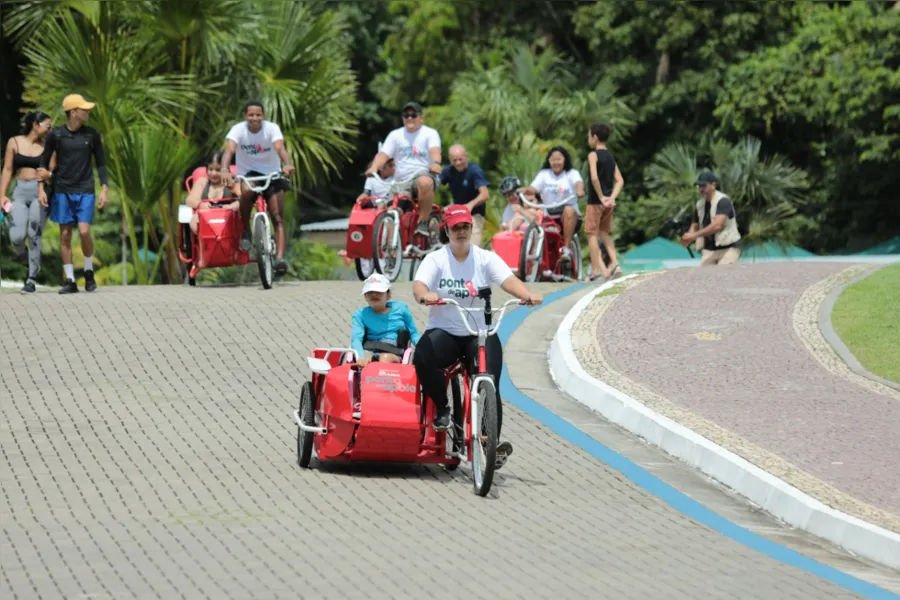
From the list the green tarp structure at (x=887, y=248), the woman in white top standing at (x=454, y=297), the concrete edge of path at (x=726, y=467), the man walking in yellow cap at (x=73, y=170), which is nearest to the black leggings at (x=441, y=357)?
the woman in white top standing at (x=454, y=297)

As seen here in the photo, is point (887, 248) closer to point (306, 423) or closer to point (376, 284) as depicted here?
point (376, 284)

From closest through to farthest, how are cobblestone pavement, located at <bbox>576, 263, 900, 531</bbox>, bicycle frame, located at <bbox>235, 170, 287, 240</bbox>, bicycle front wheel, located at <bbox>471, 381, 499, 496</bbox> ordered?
bicycle front wheel, located at <bbox>471, 381, 499, 496</bbox>, cobblestone pavement, located at <bbox>576, 263, 900, 531</bbox>, bicycle frame, located at <bbox>235, 170, 287, 240</bbox>

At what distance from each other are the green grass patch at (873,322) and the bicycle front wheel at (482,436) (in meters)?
5.54

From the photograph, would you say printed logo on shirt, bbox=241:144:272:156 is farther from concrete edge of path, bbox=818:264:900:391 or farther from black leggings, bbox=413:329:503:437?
black leggings, bbox=413:329:503:437

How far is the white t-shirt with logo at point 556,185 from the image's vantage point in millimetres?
21266

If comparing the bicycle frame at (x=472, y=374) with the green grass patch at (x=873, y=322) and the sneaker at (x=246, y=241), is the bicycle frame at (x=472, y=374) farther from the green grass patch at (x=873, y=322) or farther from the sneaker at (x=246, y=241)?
the sneaker at (x=246, y=241)

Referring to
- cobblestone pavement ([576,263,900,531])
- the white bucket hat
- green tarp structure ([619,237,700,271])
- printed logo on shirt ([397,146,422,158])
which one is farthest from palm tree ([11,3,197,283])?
green tarp structure ([619,237,700,271])

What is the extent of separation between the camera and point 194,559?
28.4ft

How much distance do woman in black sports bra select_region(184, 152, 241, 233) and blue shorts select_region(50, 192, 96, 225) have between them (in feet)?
4.52

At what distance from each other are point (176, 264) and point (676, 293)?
917cm

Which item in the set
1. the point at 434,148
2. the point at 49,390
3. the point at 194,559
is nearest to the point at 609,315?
the point at 434,148

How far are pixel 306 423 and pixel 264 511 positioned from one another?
53.5 inches

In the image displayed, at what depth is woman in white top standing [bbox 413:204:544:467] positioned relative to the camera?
1080 centimetres

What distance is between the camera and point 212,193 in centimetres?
1977
